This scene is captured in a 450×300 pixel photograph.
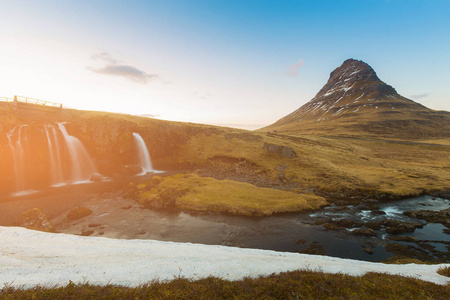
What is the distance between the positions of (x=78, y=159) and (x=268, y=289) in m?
65.8

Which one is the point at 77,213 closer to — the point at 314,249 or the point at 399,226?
the point at 314,249

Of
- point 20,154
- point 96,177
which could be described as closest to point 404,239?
point 96,177

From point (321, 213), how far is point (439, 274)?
20559 millimetres

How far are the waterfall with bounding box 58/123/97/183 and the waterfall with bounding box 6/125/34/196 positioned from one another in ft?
29.1

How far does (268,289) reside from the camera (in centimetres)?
1073

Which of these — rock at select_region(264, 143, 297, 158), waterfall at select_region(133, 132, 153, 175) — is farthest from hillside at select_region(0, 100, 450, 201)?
waterfall at select_region(133, 132, 153, 175)

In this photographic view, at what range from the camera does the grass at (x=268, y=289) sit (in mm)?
9094

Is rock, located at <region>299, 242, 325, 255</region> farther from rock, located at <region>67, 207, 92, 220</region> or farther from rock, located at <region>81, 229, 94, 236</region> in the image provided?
rock, located at <region>67, 207, 92, 220</region>

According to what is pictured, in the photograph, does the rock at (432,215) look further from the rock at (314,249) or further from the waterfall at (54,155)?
the waterfall at (54,155)

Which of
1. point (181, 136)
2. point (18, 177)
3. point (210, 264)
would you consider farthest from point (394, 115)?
point (18, 177)

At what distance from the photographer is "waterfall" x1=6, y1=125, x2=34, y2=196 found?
47.1m

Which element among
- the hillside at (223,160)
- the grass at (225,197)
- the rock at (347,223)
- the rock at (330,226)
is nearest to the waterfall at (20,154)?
the hillside at (223,160)

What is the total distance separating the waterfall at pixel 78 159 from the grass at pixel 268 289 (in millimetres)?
54022

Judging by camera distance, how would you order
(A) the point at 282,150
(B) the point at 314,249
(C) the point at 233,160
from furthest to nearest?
1. (A) the point at 282,150
2. (C) the point at 233,160
3. (B) the point at 314,249
